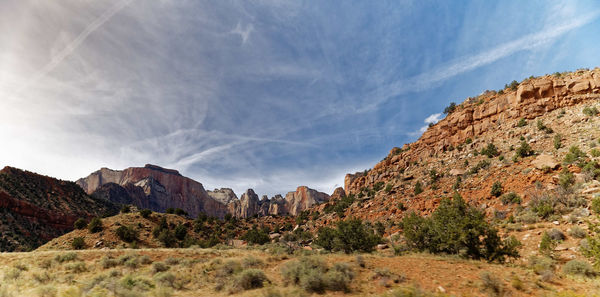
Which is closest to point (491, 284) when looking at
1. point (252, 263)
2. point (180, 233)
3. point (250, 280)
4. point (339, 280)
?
point (339, 280)

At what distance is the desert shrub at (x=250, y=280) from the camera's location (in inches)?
437

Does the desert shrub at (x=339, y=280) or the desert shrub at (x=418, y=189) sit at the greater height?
the desert shrub at (x=418, y=189)

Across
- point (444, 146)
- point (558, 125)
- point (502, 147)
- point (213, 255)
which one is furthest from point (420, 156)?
point (213, 255)

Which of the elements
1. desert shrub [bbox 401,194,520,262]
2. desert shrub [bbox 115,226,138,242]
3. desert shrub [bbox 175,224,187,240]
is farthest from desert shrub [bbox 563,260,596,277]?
desert shrub [bbox 175,224,187,240]

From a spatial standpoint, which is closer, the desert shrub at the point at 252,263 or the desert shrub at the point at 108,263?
the desert shrub at the point at 252,263

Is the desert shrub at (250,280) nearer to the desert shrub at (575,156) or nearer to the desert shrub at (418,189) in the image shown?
the desert shrub at (575,156)

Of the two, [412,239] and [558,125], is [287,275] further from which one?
→ [558,125]

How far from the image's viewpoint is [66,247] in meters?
37.1

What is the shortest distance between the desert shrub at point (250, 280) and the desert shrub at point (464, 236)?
1245 centimetres

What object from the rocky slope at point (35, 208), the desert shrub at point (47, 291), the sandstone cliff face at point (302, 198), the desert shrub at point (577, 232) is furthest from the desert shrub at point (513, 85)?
the sandstone cliff face at point (302, 198)

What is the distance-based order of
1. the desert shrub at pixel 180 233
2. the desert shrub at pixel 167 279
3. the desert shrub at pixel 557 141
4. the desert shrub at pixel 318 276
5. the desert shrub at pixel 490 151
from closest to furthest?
1. the desert shrub at pixel 318 276
2. the desert shrub at pixel 167 279
3. the desert shrub at pixel 557 141
4. the desert shrub at pixel 490 151
5. the desert shrub at pixel 180 233

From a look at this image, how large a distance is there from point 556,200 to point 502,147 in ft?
72.2

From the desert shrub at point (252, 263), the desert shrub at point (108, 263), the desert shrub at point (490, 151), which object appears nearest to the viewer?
the desert shrub at point (252, 263)

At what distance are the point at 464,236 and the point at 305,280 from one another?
11.1 meters
